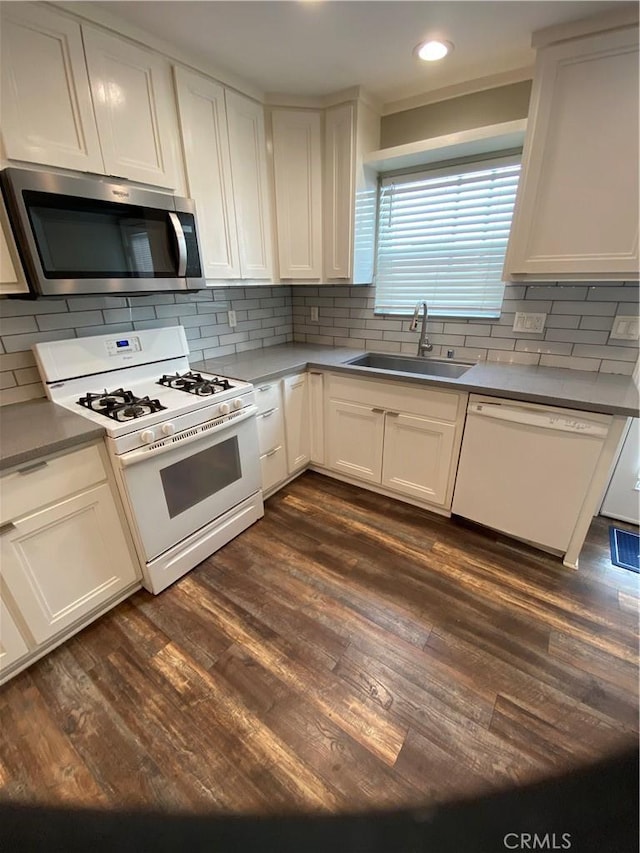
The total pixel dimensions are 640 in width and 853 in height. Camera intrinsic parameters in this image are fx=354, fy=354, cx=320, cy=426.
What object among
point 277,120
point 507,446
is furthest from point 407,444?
point 277,120

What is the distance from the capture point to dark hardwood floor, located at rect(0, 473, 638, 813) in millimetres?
1120

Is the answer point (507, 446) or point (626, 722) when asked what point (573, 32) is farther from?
point (626, 722)

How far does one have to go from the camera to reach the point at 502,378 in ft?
6.31

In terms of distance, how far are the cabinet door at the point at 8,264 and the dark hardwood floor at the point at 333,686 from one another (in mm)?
1455

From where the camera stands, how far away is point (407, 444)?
221 centimetres

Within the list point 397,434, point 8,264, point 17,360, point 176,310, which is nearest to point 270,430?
point 397,434

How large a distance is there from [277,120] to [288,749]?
3.05m

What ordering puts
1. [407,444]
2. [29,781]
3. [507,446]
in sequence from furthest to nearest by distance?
[407,444] < [507,446] < [29,781]

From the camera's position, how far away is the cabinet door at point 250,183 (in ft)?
6.45

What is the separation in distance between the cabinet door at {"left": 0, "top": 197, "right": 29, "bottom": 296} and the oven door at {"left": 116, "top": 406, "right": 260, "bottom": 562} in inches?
29.5

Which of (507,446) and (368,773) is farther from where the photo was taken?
(507,446)

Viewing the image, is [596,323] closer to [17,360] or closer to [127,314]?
[127,314]

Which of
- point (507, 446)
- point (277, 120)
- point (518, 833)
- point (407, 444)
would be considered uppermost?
point (277, 120)

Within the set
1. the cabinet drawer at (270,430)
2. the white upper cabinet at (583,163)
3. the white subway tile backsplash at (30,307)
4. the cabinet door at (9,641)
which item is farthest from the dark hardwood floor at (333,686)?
the white upper cabinet at (583,163)
